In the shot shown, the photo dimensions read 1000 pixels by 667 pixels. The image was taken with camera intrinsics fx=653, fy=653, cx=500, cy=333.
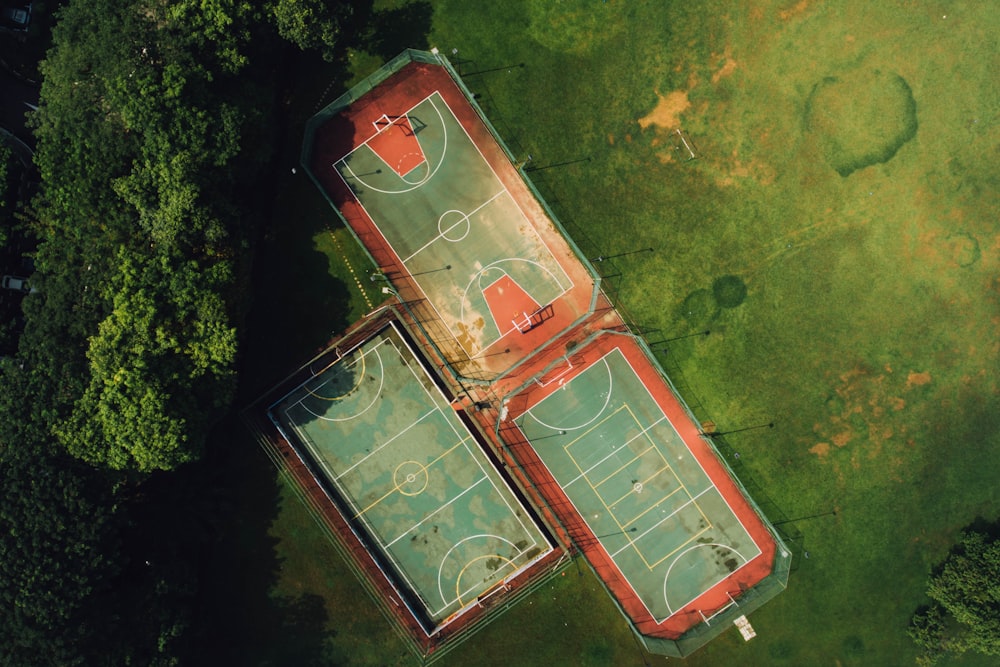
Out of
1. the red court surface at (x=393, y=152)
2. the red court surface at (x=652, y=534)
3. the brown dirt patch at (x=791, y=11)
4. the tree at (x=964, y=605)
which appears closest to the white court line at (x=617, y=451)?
the red court surface at (x=652, y=534)

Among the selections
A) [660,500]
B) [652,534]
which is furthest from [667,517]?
[652,534]

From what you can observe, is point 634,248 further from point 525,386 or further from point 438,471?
point 438,471

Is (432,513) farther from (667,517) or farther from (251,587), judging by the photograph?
(667,517)

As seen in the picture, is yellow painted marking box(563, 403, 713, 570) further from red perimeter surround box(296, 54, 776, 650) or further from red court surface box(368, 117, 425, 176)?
red court surface box(368, 117, 425, 176)

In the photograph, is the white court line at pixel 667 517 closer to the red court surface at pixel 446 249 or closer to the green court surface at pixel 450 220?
the red court surface at pixel 446 249

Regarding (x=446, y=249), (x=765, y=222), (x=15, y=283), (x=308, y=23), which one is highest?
(x=308, y=23)

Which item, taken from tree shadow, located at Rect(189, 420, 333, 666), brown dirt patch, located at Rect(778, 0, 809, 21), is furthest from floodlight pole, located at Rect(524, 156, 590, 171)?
tree shadow, located at Rect(189, 420, 333, 666)
